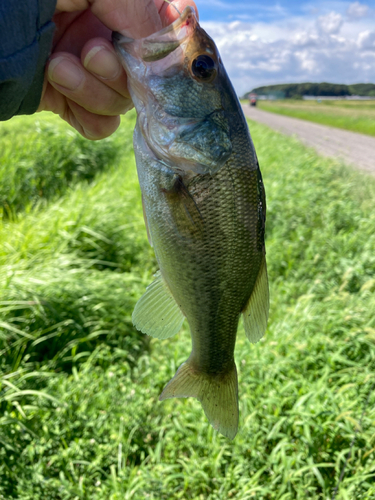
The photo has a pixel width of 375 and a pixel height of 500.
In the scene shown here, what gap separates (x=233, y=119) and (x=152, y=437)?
2864 mm

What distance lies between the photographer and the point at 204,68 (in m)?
1.56

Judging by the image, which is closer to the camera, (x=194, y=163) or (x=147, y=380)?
(x=194, y=163)

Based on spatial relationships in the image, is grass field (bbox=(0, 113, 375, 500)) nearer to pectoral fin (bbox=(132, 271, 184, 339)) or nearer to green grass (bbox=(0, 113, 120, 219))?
green grass (bbox=(0, 113, 120, 219))

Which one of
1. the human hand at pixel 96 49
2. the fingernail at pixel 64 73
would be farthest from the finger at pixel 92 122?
the fingernail at pixel 64 73

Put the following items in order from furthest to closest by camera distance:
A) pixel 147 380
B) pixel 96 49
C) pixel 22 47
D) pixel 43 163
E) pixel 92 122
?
pixel 43 163 < pixel 147 380 < pixel 92 122 < pixel 96 49 < pixel 22 47

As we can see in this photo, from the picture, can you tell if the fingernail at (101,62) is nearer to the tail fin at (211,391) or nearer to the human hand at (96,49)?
the human hand at (96,49)

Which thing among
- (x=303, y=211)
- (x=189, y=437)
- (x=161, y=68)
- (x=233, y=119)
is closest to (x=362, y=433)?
(x=189, y=437)

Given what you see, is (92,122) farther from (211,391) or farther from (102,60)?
(211,391)

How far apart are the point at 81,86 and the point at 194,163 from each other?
0.69 m

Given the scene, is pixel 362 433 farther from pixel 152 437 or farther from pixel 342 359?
pixel 152 437

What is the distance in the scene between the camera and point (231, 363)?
183 centimetres

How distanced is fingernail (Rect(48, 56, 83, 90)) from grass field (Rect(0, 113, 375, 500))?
249 cm

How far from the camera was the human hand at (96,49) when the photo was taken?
1.59m

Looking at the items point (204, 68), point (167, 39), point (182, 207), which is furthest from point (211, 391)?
point (167, 39)
